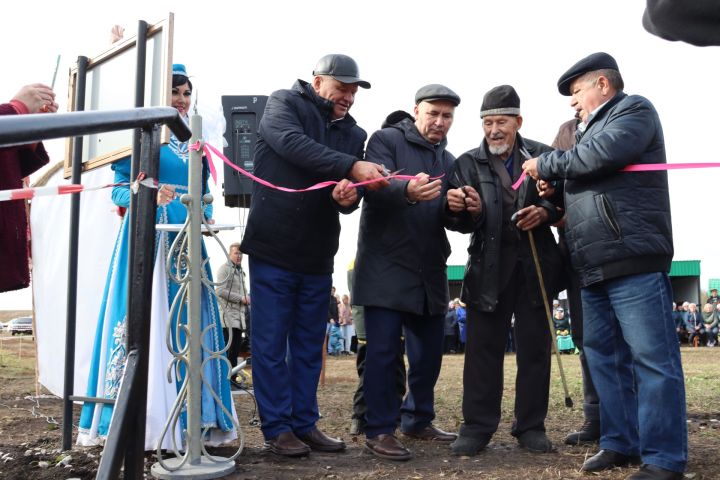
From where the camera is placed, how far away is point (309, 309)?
406 centimetres

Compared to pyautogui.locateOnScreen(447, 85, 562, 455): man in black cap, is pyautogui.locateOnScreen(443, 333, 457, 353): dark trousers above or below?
below

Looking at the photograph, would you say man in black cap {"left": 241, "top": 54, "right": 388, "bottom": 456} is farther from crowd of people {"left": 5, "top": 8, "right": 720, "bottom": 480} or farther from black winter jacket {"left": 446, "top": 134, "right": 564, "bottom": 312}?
black winter jacket {"left": 446, "top": 134, "right": 564, "bottom": 312}

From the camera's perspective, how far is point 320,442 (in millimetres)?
4000

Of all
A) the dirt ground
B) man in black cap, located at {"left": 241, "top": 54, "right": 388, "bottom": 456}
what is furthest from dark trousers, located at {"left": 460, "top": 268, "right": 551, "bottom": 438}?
man in black cap, located at {"left": 241, "top": 54, "right": 388, "bottom": 456}

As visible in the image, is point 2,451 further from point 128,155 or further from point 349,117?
point 349,117

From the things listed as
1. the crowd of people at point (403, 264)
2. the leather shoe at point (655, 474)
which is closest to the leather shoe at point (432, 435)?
the crowd of people at point (403, 264)

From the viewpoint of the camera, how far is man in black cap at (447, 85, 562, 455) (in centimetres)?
399

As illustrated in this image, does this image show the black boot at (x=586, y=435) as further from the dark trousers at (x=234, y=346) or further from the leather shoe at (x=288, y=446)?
the dark trousers at (x=234, y=346)

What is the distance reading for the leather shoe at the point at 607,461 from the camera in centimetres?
346

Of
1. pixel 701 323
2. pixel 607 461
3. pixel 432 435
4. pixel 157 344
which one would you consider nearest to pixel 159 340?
pixel 157 344

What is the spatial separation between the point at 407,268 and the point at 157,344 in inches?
57.5

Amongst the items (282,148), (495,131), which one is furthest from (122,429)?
(495,131)

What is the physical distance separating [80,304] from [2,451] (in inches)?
127

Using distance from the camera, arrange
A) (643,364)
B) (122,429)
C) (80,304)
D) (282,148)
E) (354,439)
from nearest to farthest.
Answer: (122,429) < (643,364) < (282,148) < (354,439) < (80,304)
